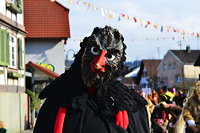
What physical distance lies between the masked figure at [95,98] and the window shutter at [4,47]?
11235 mm

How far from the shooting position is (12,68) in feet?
51.2

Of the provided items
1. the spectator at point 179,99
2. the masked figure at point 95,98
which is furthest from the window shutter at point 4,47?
the masked figure at point 95,98

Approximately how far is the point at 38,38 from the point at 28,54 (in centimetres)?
112

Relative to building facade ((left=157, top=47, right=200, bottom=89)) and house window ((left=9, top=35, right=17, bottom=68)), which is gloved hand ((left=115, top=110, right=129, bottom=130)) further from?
building facade ((left=157, top=47, right=200, bottom=89))

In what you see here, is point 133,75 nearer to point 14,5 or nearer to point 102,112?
point 14,5

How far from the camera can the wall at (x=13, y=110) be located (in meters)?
14.6

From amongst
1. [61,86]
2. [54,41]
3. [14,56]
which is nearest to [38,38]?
[54,41]

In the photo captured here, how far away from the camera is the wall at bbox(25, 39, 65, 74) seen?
24094 mm

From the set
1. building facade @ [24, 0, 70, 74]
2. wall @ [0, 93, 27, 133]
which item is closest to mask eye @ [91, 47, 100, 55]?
wall @ [0, 93, 27, 133]

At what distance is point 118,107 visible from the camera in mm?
2910

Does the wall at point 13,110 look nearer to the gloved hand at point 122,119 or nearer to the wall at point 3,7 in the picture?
the wall at point 3,7

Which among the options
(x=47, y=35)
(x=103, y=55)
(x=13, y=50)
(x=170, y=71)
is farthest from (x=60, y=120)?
(x=170, y=71)

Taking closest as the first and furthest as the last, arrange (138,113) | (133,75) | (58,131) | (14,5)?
(58,131)
(138,113)
(14,5)
(133,75)

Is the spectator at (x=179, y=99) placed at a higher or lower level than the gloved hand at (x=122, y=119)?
lower
